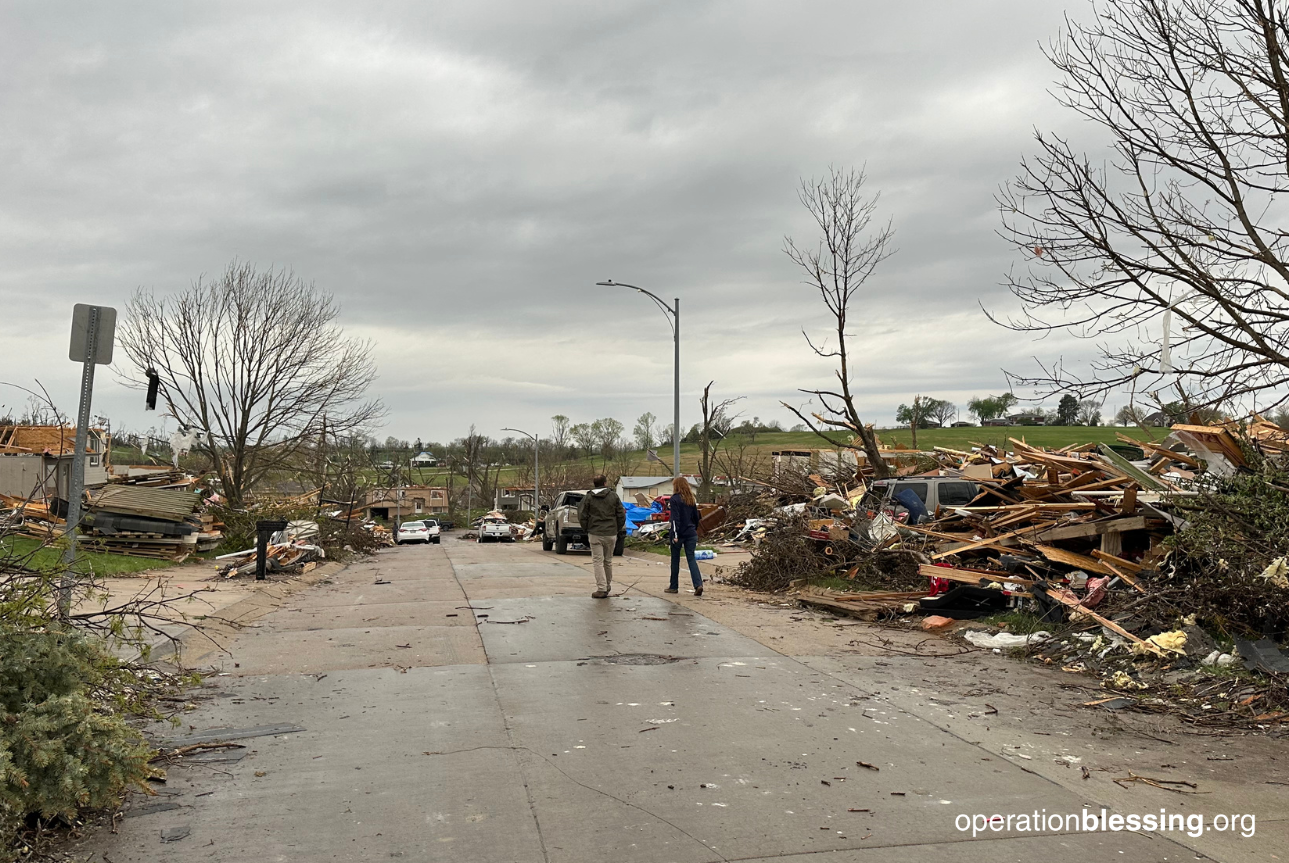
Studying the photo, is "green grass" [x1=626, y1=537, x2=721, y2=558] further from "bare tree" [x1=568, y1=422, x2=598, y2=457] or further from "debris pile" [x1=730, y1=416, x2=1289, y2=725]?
"bare tree" [x1=568, y1=422, x2=598, y2=457]

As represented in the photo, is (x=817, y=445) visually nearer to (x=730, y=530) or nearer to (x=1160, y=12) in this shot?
(x=730, y=530)

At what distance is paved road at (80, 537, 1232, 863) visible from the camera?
4383 mm

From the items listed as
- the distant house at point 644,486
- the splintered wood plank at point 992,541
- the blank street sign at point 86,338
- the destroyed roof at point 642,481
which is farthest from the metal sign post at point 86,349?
the destroyed roof at point 642,481

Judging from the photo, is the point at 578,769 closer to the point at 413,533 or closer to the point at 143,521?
the point at 143,521

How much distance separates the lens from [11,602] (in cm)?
513

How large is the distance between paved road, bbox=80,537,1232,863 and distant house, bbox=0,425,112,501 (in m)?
18.4

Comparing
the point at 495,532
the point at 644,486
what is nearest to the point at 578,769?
the point at 495,532

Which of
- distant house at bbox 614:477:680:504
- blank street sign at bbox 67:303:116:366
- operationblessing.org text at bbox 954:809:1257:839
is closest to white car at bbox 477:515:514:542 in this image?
distant house at bbox 614:477:680:504

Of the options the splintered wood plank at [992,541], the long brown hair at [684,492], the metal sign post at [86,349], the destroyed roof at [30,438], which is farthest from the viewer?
the destroyed roof at [30,438]

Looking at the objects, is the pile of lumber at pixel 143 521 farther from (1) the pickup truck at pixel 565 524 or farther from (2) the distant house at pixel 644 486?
(2) the distant house at pixel 644 486

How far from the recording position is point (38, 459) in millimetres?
25078

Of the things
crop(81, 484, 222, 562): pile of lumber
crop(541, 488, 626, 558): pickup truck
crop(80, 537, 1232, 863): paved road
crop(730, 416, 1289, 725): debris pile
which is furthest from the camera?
crop(541, 488, 626, 558): pickup truck

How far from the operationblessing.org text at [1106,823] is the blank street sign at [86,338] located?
8.02 m

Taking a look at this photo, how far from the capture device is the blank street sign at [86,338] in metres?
8.73
